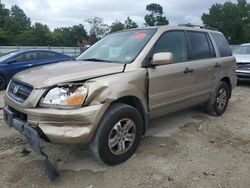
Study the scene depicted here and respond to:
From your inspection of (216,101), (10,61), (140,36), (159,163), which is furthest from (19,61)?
(159,163)

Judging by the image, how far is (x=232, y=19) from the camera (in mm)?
58188

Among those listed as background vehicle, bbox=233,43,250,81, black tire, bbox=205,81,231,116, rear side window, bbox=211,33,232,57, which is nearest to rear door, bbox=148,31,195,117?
black tire, bbox=205,81,231,116

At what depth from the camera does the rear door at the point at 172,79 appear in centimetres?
385

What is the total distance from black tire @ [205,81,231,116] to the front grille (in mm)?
3505

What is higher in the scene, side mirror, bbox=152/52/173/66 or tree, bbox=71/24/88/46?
tree, bbox=71/24/88/46

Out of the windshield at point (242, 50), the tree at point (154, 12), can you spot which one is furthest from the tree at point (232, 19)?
the windshield at point (242, 50)

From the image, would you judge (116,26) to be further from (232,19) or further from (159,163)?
(159,163)

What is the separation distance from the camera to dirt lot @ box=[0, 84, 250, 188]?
3.12 m

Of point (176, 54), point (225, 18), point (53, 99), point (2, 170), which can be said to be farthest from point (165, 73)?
point (225, 18)

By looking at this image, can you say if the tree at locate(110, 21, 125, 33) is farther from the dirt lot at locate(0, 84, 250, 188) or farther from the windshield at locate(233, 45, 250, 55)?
the dirt lot at locate(0, 84, 250, 188)

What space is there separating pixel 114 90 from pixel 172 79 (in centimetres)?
123

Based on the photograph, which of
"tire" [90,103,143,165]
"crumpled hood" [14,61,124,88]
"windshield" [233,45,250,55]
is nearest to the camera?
"crumpled hood" [14,61,124,88]

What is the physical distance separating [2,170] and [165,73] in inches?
97.9

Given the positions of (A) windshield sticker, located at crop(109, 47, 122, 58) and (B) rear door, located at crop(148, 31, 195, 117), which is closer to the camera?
(B) rear door, located at crop(148, 31, 195, 117)
